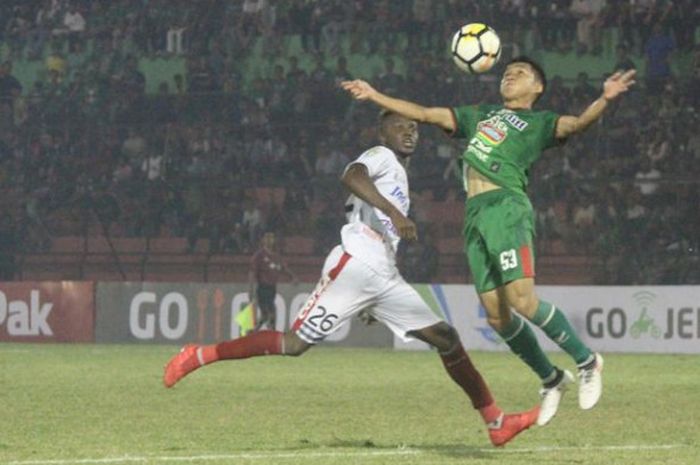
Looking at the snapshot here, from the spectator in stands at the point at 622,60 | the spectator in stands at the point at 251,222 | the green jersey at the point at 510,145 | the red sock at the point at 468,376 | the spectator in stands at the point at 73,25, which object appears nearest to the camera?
the green jersey at the point at 510,145

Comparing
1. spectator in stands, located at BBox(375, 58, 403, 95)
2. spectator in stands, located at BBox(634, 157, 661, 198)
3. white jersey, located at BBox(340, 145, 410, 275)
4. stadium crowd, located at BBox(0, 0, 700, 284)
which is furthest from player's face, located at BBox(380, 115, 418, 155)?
spectator in stands, located at BBox(375, 58, 403, 95)

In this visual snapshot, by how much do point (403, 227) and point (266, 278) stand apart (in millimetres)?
19068

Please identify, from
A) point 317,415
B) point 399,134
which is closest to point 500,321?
point 399,134

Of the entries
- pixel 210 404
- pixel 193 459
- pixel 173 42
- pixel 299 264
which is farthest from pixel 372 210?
pixel 173 42

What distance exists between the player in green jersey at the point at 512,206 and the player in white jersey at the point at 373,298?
449 mm

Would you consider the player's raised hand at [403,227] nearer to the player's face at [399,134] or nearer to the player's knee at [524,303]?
the player's knee at [524,303]

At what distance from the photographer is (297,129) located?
31.6 meters

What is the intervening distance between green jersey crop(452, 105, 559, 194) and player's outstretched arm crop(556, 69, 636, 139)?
7cm

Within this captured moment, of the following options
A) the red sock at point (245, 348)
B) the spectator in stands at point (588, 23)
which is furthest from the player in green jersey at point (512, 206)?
the spectator in stands at point (588, 23)

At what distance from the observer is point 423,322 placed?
10.4 metres

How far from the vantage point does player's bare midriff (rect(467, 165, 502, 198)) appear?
9.95 m

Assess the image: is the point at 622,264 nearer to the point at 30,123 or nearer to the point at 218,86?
the point at 218,86

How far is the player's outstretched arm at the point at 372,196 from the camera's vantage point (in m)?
9.84

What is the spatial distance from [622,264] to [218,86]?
9.58 m
